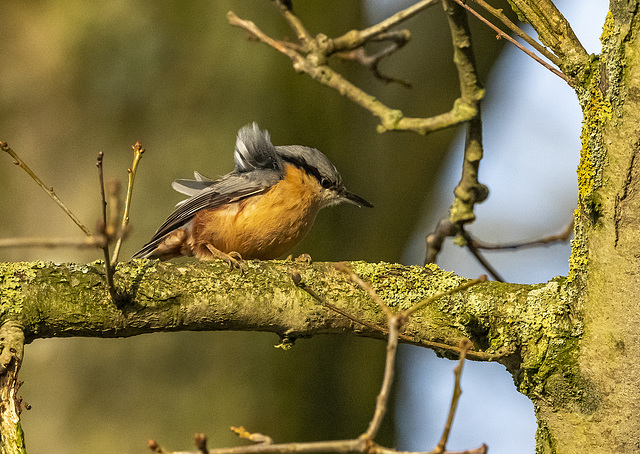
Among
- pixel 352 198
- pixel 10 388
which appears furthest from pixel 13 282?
pixel 352 198

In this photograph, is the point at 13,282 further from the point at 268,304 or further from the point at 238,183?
the point at 238,183

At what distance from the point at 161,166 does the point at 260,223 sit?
3.19 feet

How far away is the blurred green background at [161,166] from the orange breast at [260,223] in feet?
1.99

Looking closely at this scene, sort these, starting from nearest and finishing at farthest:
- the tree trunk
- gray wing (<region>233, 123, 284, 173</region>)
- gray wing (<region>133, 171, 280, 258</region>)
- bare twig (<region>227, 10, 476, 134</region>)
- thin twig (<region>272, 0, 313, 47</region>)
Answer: the tree trunk, bare twig (<region>227, 10, 476, 134</region>), thin twig (<region>272, 0, 313, 47</region>), gray wing (<region>133, 171, 280, 258</region>), gray wing (<region>233, 123, 284, 173</region>)

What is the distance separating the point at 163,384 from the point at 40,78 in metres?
1.94

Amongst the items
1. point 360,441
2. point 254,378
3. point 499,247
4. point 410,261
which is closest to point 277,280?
point 360,441

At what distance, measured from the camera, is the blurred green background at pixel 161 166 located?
3.72m

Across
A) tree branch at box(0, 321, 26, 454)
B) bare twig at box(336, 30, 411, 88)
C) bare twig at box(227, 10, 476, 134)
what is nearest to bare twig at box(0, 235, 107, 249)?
tree branch at box(0, 321, 26, 454)

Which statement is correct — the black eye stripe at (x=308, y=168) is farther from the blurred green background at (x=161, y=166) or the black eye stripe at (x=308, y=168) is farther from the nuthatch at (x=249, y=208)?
the blurred green background at (x=161, y=166)

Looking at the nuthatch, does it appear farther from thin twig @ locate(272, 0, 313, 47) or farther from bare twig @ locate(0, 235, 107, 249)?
bare twig @ locate(0, 235, 107, 249)

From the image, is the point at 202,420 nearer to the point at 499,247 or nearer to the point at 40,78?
the point at 499,247

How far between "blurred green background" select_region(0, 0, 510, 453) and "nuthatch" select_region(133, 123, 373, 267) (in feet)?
1.32

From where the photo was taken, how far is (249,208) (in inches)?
134

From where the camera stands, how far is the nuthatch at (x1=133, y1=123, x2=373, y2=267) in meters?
3.35
